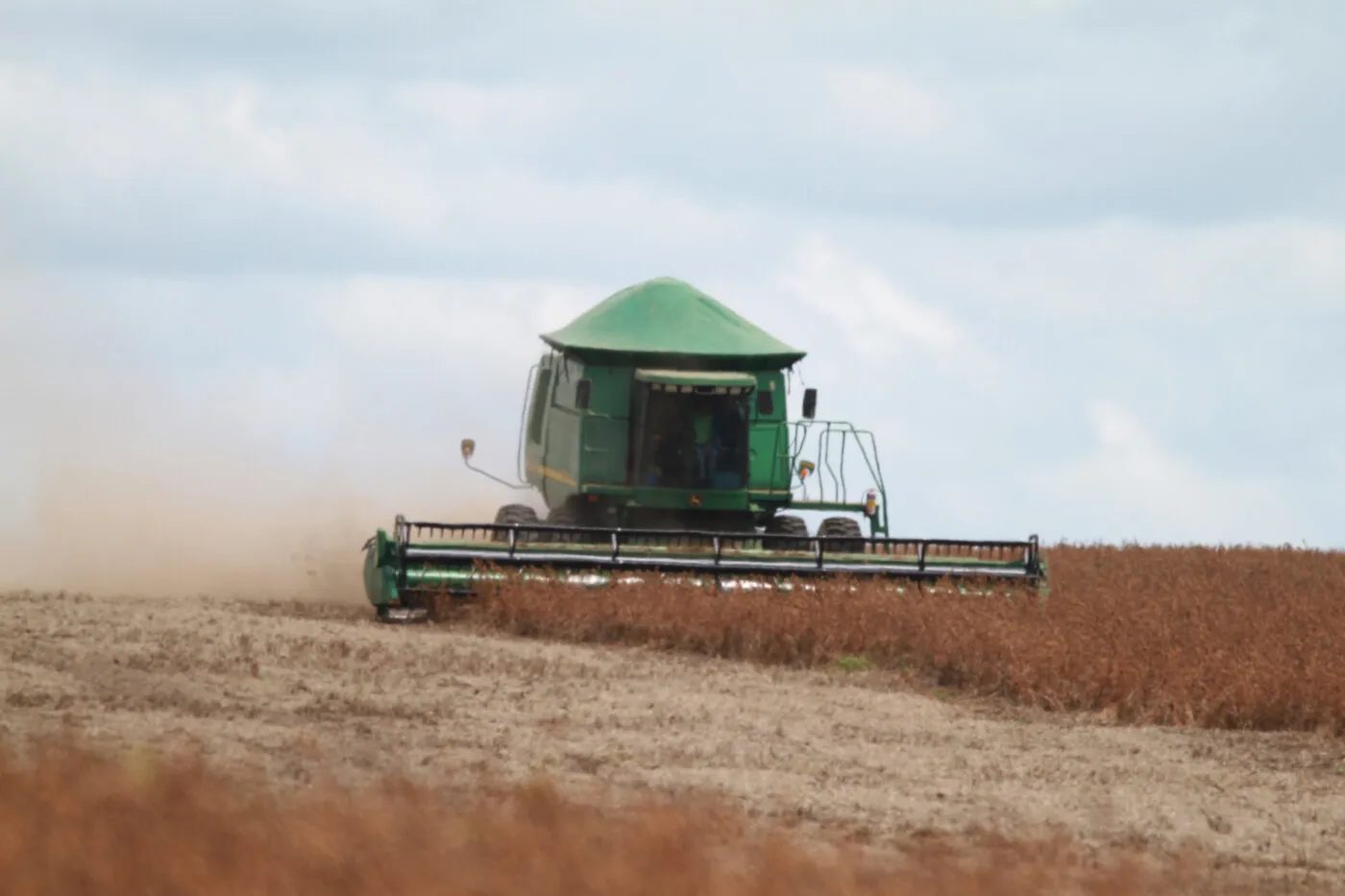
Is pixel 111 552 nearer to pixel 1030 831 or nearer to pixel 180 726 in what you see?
pixel 180 726

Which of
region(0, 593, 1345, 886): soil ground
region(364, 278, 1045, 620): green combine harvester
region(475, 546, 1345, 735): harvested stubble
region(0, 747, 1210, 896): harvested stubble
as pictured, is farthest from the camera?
region(364, 278, 1045, 620): green combine harvester

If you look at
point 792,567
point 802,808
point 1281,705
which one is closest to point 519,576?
point 792,567

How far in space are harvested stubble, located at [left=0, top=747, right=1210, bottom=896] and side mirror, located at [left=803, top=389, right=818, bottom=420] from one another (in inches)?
464

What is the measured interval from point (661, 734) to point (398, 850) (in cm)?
513

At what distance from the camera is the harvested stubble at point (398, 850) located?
199 inches

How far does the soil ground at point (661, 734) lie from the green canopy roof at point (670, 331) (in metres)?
4.91

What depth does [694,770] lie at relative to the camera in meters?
9.29

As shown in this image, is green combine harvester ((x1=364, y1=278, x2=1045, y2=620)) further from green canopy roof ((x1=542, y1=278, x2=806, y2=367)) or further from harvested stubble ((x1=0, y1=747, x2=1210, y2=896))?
harvested stubble ((x1=0, y1=747, x2=1210, y2=896))

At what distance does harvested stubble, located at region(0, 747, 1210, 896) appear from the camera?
505cm

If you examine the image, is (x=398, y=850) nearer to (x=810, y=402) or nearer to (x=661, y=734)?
(x=661, y=734)

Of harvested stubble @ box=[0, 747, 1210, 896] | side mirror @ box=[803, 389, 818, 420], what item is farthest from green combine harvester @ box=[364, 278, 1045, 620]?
harvested stubble @ box=[0, 747, 1210, 896]

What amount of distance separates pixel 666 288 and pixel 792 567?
4205 mm

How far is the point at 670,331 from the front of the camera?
749 inches

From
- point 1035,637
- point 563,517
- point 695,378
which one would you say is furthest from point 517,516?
point 1035,637
